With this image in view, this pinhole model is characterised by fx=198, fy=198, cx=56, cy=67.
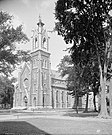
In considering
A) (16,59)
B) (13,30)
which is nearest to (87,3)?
(13,30)

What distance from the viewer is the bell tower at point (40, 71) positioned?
197 ft

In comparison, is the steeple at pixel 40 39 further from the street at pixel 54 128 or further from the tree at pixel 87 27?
the street at pixel 54 128

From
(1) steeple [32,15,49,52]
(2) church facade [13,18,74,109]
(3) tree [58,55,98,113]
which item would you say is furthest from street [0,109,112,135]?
(1) steeple [32,15,49,52]

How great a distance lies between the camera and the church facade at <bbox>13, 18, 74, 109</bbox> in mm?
60844

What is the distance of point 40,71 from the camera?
6191 cm

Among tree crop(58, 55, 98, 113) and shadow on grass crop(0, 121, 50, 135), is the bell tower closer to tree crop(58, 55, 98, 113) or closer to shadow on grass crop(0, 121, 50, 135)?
tree crop(58, 55, 98, 113)

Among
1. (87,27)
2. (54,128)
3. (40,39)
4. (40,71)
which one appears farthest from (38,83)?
(54,128)

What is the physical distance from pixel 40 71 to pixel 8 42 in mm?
35630

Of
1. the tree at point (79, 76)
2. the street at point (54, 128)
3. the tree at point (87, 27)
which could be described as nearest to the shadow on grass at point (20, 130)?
the street at point (54, 128)

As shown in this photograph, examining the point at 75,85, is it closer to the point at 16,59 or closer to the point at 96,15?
the point at 16,59

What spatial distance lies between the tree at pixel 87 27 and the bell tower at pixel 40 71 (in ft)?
126

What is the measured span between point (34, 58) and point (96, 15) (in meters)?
48.1

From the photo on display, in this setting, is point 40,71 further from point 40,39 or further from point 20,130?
point 20,130

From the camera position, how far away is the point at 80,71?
31.8 meters
